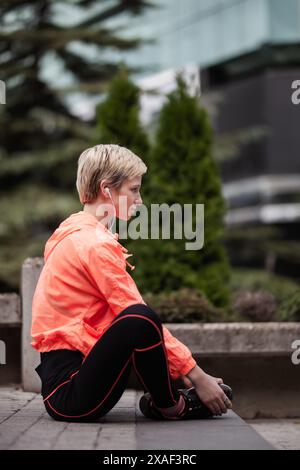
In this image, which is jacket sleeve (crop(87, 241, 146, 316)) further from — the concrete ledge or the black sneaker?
the concrete ledge

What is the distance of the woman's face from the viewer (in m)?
4.20

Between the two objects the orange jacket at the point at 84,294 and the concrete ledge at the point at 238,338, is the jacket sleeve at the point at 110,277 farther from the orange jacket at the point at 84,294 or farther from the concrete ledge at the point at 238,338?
the concrete ledge at the point at 238,338

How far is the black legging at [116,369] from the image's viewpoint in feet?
12.6

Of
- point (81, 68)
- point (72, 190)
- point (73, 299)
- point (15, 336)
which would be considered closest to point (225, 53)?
point (81, 68)

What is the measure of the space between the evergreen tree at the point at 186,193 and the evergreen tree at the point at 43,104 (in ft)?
20.7

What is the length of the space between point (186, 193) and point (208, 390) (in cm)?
588

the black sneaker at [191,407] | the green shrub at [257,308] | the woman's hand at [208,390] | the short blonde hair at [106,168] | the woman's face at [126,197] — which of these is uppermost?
the short blonde hair at [106,168]

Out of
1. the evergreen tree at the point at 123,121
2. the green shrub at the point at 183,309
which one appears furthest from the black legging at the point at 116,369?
the evergreen tree at the point at 123,121

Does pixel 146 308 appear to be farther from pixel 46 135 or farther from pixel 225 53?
pixel 225 53

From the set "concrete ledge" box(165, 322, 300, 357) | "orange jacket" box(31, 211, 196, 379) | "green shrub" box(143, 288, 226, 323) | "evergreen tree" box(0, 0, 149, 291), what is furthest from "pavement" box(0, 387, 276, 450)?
"evergreen tree" box(0, 0, 149, 291)

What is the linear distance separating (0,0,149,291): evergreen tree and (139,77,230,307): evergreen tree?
6297mm

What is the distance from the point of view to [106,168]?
4.17m

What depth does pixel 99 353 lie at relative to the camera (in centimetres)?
→ 387
